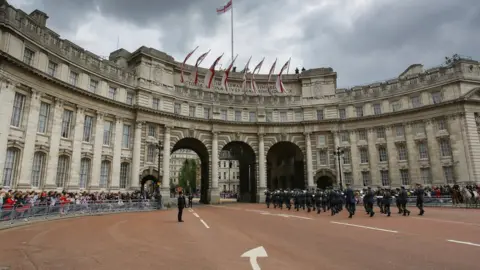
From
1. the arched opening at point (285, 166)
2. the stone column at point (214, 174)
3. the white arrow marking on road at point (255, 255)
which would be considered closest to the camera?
the white arrow marking on road at point (255, 255)

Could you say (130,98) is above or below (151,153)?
above

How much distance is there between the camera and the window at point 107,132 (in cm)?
3478

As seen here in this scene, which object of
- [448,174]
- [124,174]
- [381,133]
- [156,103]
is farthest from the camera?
[381,133]

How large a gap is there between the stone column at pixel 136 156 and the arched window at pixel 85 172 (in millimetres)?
5176

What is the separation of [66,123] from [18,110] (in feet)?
17.0

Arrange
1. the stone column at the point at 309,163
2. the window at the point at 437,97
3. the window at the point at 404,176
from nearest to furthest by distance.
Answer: the window at the point at 437,97 < the window at the point at 404,176 < the stone column at the point at 309,163

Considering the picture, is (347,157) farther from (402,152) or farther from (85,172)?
(85,172)

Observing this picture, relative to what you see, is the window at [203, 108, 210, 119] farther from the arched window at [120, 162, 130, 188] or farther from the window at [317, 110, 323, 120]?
the window at [317, 110, 323, 120]

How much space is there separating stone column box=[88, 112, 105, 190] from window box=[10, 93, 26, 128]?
7.98 m

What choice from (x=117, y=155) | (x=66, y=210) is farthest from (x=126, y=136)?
(x=66, y=210)

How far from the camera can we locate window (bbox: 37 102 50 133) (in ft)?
91.0

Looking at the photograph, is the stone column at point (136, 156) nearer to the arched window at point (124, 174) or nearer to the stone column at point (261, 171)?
the arched window at point (124, 174)

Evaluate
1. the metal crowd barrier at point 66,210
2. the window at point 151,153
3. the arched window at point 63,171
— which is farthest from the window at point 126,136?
the metal crowd barrier at point 66,210

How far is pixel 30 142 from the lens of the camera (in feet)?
85.8
